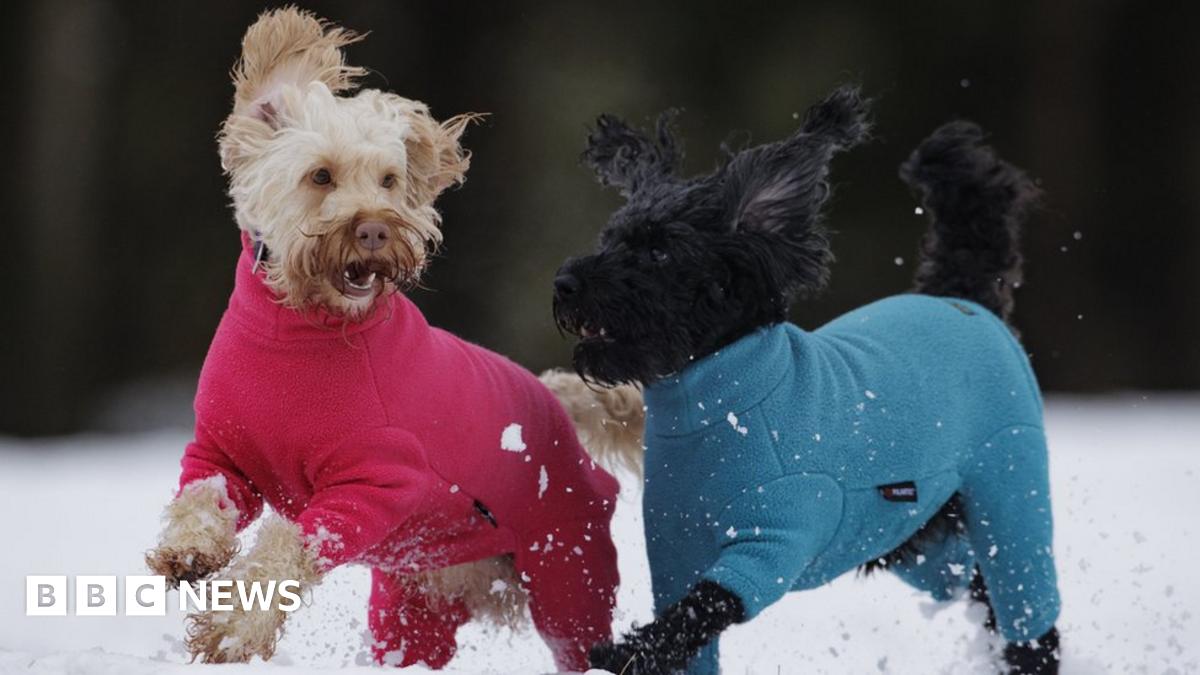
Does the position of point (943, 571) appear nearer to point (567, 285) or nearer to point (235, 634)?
point (567, 285)

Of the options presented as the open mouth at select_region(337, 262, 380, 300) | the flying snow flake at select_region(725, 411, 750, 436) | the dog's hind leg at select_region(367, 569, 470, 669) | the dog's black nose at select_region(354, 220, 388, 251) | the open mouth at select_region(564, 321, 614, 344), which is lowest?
the dog's hind leg at select_region(367, 569, 470, 669)

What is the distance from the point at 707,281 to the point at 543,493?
78 centimetres

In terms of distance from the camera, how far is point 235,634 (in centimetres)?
320

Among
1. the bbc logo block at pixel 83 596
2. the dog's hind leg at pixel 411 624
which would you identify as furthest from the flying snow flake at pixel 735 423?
the bbc logo block at pixel 83 596

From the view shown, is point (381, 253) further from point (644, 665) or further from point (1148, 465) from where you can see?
point (1148, 465)

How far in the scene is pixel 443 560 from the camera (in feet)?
12.7

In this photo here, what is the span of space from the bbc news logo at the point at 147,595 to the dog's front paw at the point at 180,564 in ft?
0.08

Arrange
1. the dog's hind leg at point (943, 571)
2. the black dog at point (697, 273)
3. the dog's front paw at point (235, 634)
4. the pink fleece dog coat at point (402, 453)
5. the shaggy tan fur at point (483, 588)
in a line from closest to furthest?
the dog's front paw at point (235, 634), the black dog at point (697, 273), the pink fleece dog coat at point (402, 453), the shaggy tan fur at point (483, 588), the dog's hind leg at point (943, 571)

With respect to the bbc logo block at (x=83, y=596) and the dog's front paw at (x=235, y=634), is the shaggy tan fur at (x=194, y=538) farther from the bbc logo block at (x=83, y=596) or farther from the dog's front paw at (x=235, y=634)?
the bbc logo block at (x=83, y=596)

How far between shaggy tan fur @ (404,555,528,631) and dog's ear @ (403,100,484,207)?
3.29 ft

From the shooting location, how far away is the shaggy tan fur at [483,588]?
4094 mm

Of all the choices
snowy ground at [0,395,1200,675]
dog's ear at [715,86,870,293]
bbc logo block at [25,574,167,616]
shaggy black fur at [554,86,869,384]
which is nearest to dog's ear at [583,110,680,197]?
shaggy black fur at [554,86,869,384]

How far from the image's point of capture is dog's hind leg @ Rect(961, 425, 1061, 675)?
3.95 meters

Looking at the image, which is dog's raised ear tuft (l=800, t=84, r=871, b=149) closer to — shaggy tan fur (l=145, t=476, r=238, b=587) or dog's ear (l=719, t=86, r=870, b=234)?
dog's ear (l=719, t=86, r=870, b=234)
